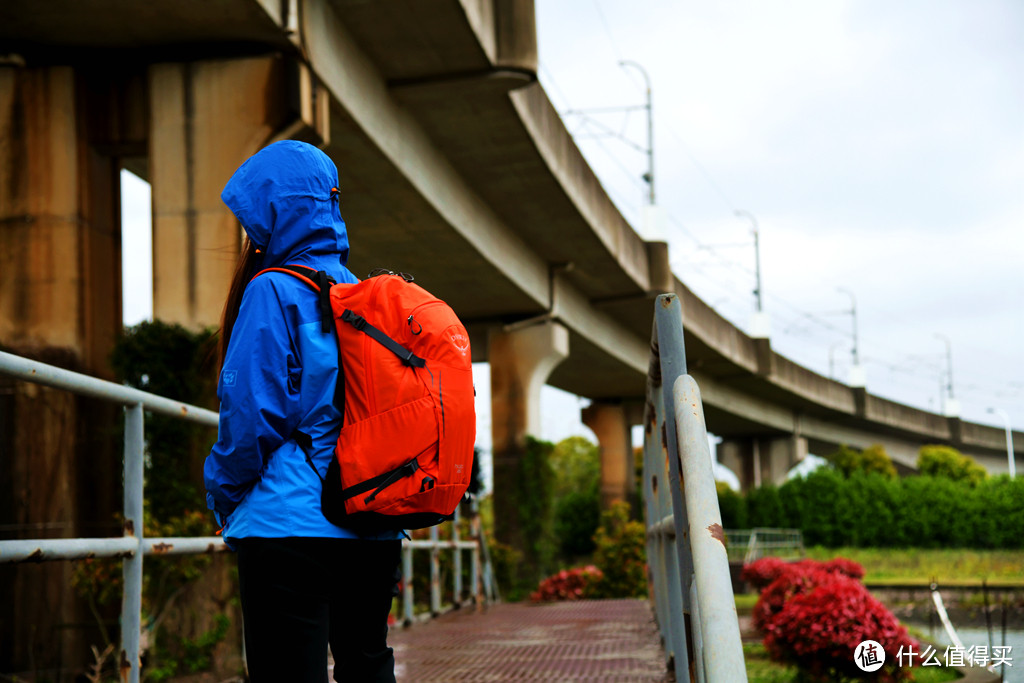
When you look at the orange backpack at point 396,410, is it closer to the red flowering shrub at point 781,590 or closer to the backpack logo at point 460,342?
the backpack logo at point 460,342

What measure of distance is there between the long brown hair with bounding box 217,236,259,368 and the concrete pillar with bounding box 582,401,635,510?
3255 cm

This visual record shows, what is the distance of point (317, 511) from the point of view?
2104mm

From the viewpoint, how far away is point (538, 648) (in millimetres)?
5762

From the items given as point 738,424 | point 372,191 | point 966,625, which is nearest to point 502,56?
point 372,191

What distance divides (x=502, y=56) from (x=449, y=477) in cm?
Result: 1022

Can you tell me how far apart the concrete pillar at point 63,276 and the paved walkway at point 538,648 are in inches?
151

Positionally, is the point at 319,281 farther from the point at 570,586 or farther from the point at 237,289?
the point at 570,586

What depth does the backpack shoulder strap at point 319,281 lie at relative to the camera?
2223mm

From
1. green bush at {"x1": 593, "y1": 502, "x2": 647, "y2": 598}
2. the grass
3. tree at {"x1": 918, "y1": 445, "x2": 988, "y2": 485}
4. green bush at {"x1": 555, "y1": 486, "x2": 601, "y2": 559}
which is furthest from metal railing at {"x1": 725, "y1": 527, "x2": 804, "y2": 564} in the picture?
tree at {"x1": 918, "y1": 445, "x2": 988, "y2": 485}

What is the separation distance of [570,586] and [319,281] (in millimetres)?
15446

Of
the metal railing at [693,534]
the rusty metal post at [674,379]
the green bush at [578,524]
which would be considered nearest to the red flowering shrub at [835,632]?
the metal railing at [693,534]

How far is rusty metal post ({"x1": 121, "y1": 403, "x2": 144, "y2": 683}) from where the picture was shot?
323 centimetres

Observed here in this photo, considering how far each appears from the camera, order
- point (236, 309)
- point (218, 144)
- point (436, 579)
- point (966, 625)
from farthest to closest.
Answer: point (966, 625) → point (218, 144) → point (436, 579) → point (236, 309)

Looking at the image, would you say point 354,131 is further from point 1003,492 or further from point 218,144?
point 1003,492
